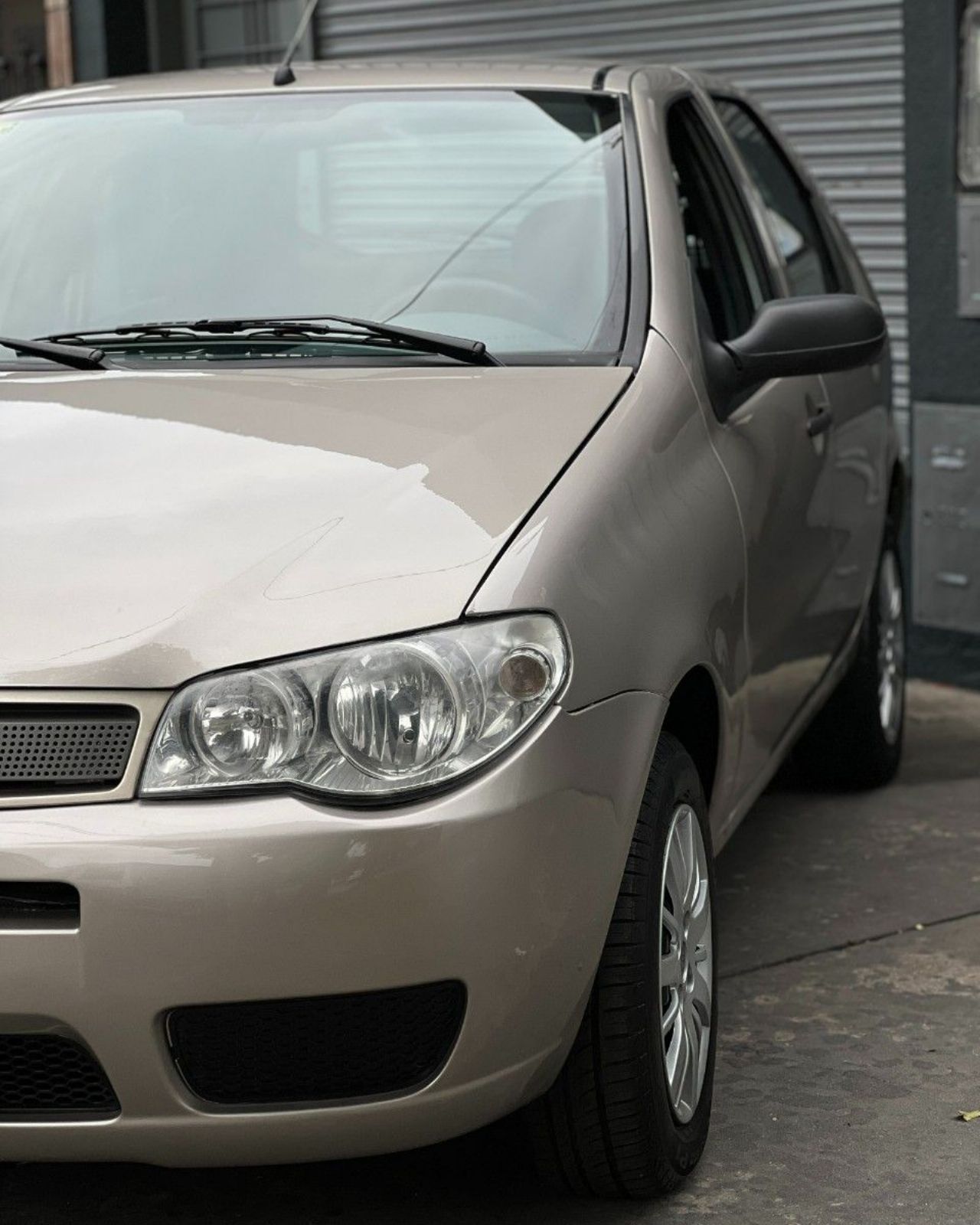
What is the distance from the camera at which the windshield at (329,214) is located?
3.36m

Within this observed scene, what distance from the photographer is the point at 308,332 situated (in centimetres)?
325

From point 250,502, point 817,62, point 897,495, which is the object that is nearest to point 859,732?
point 897,495

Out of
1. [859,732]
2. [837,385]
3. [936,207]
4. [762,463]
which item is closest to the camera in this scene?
[762,463]

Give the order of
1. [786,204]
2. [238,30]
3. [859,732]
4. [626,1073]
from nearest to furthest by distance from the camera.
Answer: [626,1073]
[786,204]
[859,732]
[238,30]

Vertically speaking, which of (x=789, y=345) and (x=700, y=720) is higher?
(x=789, y=345)

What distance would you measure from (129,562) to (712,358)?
123cm

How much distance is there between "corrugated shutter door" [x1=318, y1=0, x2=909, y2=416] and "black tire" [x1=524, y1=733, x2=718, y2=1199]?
4376 millimetres

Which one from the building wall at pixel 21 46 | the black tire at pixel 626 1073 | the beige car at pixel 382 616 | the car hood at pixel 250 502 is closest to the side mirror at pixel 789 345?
the beige car at pixel 382 616

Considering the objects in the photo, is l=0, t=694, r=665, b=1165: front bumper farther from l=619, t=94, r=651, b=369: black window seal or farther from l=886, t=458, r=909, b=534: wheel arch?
l=886, t=458, r=909, b=534: wheel arch

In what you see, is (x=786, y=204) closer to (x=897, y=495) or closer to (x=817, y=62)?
(x=897, y=495)

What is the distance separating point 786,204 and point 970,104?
5.23 ft

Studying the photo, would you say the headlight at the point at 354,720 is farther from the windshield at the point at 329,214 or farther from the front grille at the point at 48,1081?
the windshield at the point at 329,214

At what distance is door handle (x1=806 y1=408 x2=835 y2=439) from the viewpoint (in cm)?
396

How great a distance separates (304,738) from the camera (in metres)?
2.32
